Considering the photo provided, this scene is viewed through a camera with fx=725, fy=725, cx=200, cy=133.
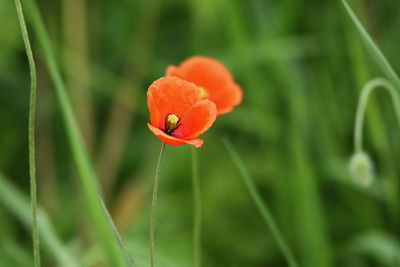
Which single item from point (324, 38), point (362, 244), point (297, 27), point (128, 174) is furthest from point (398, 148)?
point (128, 174)

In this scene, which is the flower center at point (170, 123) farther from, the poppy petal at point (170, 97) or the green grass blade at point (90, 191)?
the green grass blade at point (90, 191)

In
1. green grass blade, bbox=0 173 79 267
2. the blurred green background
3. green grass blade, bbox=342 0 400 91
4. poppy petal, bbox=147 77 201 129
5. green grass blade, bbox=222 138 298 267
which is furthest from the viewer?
the blurred green background

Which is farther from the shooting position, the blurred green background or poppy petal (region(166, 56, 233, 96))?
the blurred green background

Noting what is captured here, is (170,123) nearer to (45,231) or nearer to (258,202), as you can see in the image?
(258,202)

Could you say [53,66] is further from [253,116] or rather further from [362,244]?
[253,116]

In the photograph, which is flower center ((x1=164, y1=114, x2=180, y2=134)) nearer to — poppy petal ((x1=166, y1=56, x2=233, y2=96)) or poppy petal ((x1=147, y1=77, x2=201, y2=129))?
poppy petal ((x1=147, y1=77, x2=201, y2=129))

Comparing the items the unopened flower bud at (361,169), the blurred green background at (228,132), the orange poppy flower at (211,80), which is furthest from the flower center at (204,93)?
the blurred green background at (228,132)

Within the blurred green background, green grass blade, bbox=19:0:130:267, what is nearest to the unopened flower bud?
the blurred green background

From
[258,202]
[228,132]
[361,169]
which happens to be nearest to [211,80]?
[258,202]
